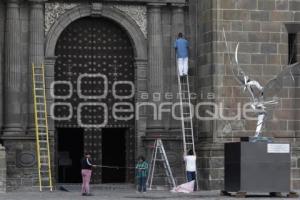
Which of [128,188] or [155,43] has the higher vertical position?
[155,43]

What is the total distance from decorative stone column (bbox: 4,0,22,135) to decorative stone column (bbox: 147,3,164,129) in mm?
4968

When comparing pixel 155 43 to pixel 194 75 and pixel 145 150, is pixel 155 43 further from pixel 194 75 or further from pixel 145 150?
→ pixel 145 150

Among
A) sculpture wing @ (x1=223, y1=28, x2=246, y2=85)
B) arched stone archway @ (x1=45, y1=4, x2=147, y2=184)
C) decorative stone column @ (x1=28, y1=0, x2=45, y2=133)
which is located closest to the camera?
sculpture wing @ (x1=223, y1=28, x2=246, y2=85)

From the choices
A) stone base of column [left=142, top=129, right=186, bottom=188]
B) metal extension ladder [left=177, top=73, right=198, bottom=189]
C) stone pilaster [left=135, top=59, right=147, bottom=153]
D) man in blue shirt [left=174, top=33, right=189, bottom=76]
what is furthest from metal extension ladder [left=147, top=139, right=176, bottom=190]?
man in blue shirt [left=174, top=33, right=189, bottom=76]

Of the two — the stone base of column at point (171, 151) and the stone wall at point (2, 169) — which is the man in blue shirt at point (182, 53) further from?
the stone wall at point (2, 169)

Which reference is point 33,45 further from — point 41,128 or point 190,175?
point 190,175

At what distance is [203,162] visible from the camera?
3328 cm

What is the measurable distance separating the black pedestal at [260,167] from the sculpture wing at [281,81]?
7.75 ft

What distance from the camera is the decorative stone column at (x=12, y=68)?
32781 mm

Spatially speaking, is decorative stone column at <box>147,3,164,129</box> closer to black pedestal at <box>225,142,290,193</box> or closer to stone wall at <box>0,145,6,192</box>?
stone wall at <box>0,145,6,192</box>

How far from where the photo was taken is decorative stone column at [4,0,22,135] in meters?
32.8

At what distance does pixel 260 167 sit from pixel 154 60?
7.62 metres

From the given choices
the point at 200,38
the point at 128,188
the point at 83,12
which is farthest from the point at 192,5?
the point at 128,188

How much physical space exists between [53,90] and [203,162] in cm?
610
